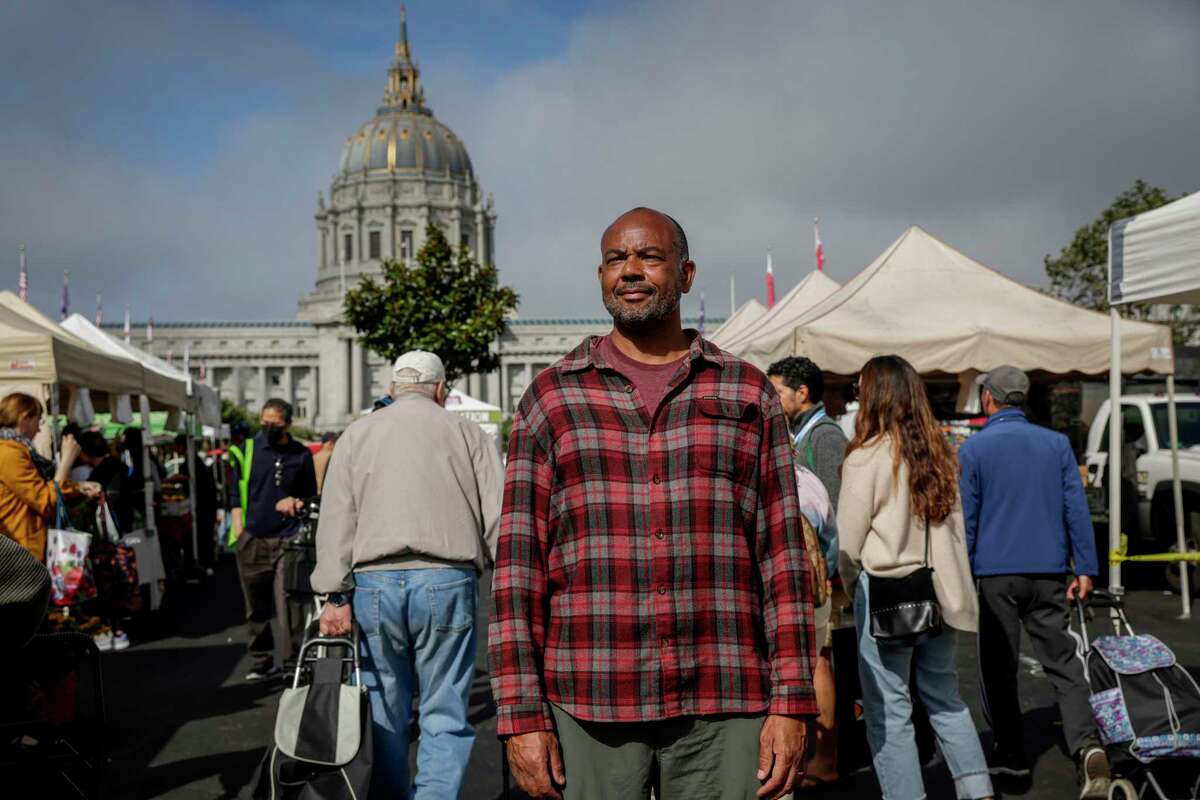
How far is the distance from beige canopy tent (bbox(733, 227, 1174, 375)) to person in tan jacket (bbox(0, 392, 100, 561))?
5.95m

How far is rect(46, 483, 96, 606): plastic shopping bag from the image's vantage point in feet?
23.8

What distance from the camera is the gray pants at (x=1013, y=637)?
192 inches

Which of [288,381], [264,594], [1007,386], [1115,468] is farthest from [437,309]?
[288,381]

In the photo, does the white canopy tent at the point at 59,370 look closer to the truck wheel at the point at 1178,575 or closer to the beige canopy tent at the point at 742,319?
the beige canopy tent at the point at 742,319

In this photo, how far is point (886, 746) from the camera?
411 centimetres

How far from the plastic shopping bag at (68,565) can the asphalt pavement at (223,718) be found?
718mm

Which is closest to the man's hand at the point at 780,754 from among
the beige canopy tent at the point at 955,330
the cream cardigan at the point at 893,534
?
the cream cardigan at the point at 893,534

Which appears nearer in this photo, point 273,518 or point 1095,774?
point 1095,774

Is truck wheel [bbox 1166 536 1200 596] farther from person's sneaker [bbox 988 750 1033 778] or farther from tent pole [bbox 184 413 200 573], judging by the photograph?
tent pole [bbox 184 413 200 573]

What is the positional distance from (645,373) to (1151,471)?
10.6m

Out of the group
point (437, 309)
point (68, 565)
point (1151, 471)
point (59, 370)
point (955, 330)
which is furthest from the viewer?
point (437, 309)

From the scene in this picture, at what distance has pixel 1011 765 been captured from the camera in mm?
4930

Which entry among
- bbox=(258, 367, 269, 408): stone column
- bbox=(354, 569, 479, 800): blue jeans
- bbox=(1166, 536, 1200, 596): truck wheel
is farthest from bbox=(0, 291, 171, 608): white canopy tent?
bbox=(258, 367, 269, 408): stone column

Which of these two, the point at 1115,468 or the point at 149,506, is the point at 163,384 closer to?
the point at 149,506
